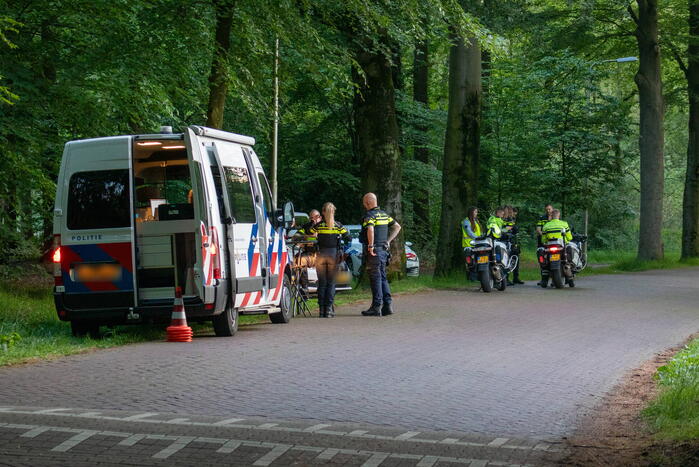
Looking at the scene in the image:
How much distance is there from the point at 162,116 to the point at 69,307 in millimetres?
7345

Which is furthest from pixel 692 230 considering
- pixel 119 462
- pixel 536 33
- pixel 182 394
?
pixel 119 462

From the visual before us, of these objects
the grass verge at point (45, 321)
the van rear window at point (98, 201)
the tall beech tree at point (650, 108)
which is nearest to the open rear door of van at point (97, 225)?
the van rear window at point (98, 201)

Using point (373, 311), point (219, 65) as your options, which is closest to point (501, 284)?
point (373, 311)

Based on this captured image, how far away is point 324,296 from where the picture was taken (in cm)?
1673

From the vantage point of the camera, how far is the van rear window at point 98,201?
43.0ft

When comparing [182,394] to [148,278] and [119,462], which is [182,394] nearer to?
[119,462]

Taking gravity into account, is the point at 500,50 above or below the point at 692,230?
above

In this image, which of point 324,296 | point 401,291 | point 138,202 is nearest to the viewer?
point 138,202

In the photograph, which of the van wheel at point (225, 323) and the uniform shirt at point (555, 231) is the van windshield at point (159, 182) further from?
the uniform shirt at point (555, 231)

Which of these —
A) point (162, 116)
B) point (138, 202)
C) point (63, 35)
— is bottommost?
point (138, 202)

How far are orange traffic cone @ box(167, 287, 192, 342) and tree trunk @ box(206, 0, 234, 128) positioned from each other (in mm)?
7221

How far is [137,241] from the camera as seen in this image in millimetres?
13289

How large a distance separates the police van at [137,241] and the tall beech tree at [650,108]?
22.9m

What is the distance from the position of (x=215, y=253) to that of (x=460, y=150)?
44.0 feet
